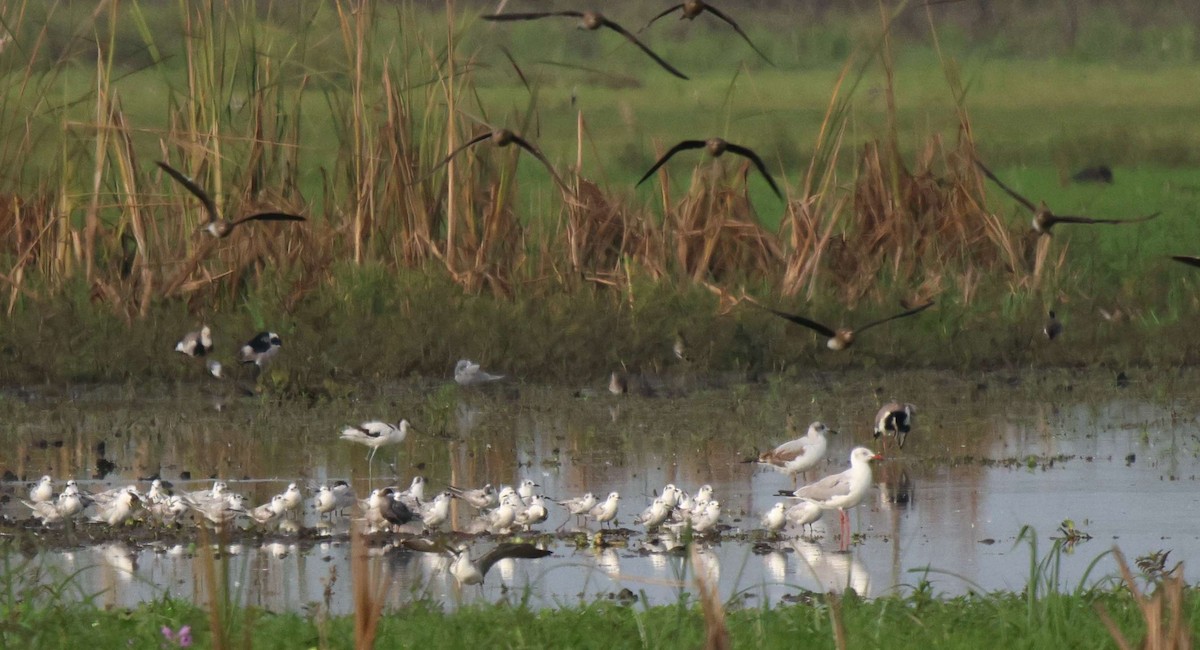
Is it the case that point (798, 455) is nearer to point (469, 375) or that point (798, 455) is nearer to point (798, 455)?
point (798, 455)

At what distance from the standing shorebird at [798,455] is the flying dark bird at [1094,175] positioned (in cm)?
2030

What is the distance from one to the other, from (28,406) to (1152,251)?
12.1 metres

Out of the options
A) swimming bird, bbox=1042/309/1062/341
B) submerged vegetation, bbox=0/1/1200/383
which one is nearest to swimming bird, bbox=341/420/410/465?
submerged vegetation, bbox=0/1/1200/383

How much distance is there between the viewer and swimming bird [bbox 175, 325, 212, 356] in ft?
43.7

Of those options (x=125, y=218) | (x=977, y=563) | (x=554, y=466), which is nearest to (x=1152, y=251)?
(x=125, y=218)

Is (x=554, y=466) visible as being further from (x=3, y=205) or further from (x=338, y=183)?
(x=3, y=205)

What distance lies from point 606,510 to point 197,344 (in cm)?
510

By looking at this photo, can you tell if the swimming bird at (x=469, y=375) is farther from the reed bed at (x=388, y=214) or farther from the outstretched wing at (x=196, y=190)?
the outstretched wing at (x=196, y=190)

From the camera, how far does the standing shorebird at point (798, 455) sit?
10289 millimetres

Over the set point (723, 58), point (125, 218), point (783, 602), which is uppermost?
point (723, 58)

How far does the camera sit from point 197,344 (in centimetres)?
1333

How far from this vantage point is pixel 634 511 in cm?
934

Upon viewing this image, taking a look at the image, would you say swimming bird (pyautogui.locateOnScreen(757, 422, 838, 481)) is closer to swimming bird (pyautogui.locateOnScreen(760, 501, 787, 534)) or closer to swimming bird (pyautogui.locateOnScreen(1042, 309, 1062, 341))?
swimming bird (pyautogui.locateOnScreen(760, 501, 787, 534))

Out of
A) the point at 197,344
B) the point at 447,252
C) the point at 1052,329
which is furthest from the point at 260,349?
the point at 1052,329
